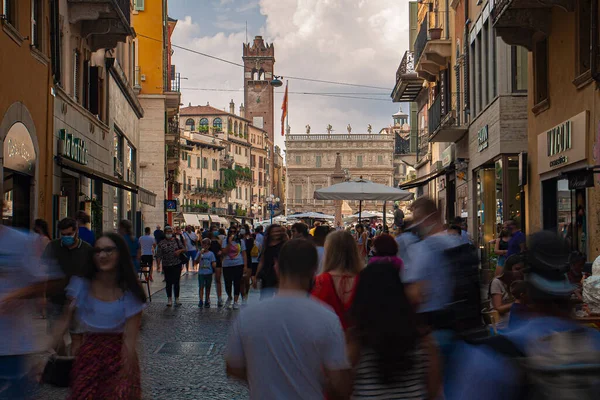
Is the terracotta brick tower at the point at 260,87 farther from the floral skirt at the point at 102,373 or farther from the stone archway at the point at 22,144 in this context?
the floral skirt at the point at 102,373

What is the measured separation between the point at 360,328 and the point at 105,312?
192cm

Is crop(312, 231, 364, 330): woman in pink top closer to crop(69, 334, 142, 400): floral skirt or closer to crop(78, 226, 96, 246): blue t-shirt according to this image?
crop(69, 334, 142, 400): floral skirt

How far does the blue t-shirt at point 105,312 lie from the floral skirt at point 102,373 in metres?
0.06

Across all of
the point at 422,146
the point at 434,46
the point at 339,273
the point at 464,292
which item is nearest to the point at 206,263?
the point at 339,273

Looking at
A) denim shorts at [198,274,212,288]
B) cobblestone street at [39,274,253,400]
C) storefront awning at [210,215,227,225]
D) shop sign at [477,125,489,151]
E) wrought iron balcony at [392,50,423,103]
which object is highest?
wrought iron balcony at [392,50,423,103]

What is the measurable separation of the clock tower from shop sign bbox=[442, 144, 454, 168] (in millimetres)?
96389

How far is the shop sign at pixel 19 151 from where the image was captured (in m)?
15.4

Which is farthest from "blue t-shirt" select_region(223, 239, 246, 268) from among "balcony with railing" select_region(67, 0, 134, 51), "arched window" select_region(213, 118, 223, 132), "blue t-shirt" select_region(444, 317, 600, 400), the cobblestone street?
"arched window" select_region(213, 118, 223, 132)

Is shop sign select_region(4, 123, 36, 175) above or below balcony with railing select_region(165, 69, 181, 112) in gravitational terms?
below

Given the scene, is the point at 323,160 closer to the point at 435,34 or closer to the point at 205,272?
the point at 435,34

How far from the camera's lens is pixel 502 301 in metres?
8.21

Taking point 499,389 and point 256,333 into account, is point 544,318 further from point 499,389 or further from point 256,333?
point 256,333

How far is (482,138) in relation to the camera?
22.9m

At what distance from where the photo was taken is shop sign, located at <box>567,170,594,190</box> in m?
12.4
